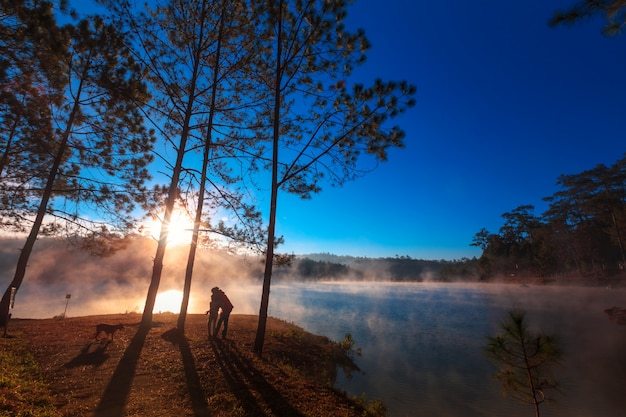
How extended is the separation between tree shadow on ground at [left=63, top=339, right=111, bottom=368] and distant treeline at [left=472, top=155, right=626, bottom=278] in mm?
67387

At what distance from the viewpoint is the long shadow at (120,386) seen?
5.32 m

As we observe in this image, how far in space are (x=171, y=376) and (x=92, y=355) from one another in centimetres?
334

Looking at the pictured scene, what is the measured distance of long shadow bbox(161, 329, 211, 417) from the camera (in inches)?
227

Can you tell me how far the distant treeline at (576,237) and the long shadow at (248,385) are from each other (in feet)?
209

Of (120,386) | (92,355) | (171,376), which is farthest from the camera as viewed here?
(92,355)

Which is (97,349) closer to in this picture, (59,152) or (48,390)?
(48,390)

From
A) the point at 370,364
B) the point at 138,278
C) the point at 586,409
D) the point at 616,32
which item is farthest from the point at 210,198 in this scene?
the point at 138,278

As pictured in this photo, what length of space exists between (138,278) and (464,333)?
3555 inches

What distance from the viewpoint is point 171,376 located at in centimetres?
739

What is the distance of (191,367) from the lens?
8.16 metres

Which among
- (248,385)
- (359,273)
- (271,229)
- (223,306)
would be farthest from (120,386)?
(359,273)

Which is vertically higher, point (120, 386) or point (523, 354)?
point (523, 354)

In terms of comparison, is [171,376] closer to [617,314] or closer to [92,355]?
[92,355]

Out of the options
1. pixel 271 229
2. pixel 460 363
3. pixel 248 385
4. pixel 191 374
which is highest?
pixel 271 229
